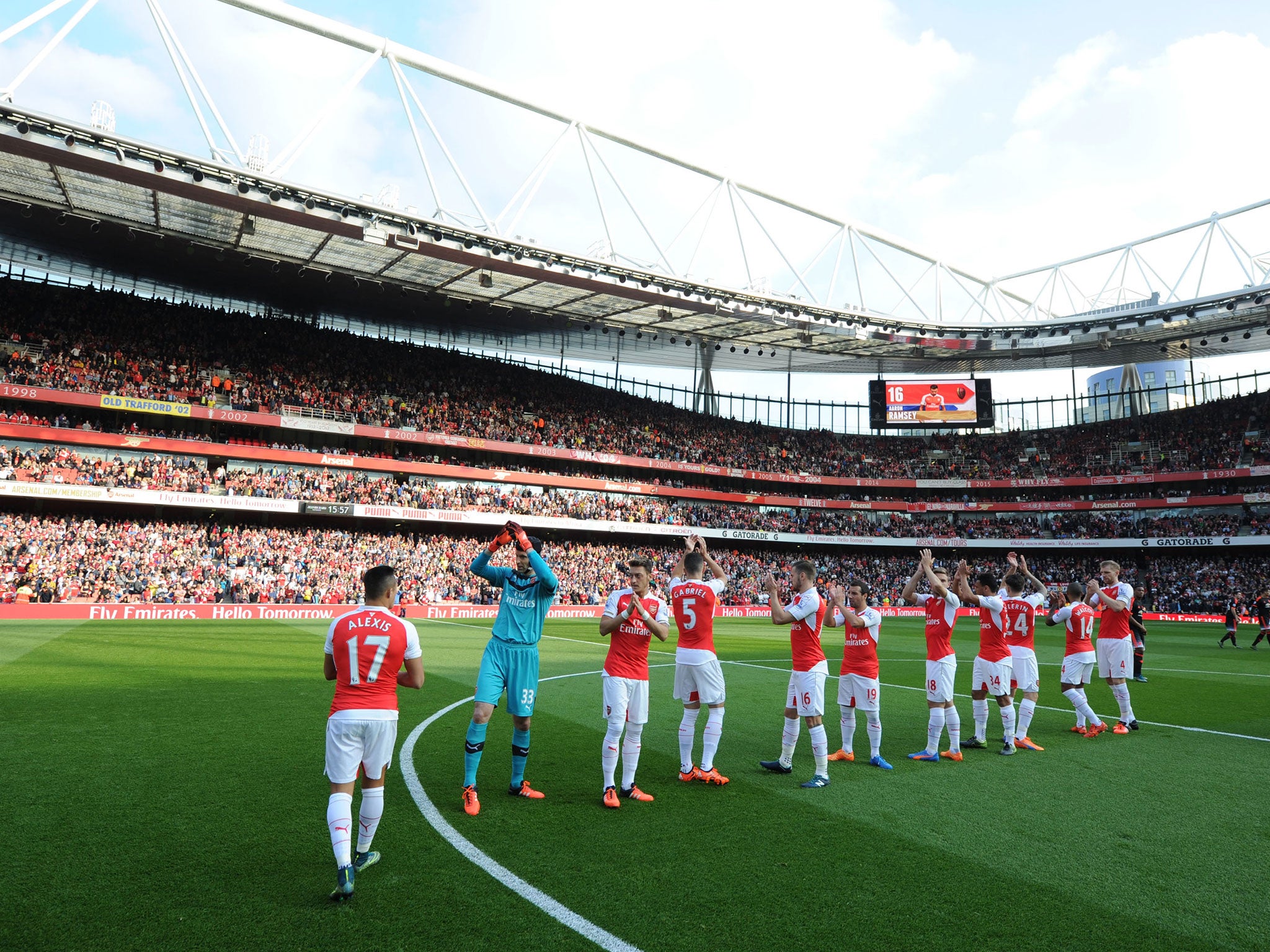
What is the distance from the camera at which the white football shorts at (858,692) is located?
356 inches

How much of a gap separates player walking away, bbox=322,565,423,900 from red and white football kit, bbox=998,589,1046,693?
8303mm

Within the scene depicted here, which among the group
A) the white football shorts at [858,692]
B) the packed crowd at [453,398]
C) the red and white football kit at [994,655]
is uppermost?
the packed crowd at [453,398]

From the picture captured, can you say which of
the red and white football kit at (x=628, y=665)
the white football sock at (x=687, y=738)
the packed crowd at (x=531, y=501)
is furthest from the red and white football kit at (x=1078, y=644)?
the packed crowd at (x=531, y=501)

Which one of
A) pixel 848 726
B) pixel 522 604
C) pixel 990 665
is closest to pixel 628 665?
pixel 522 604

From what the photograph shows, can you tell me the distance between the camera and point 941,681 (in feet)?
31.3

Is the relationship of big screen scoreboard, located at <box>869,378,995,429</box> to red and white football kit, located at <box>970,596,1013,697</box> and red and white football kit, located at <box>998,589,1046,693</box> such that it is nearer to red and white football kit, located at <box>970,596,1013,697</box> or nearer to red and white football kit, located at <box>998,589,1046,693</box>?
red and white football kit, located at <box>998,589,1046,693</box>

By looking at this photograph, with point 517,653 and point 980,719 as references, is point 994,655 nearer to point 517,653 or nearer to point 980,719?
point 980,719

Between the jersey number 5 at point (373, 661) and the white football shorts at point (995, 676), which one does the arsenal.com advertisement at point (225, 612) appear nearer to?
the white football shorts at point (995, 676)

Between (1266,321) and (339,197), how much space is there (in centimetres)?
4906

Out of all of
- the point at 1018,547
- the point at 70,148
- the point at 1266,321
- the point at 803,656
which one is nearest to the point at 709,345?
the point at 1018,547

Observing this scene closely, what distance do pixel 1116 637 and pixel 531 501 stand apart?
122 ft

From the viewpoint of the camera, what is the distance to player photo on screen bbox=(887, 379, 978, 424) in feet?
199

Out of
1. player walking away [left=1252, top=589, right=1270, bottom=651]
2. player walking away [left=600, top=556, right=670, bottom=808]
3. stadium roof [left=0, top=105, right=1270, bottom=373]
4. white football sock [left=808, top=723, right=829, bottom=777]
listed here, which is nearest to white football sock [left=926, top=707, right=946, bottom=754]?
white football sock [left=808, top=723, right=829, bottom=777]

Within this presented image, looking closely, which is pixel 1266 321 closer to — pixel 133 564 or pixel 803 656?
pixel 803 656
